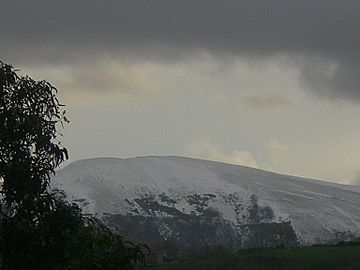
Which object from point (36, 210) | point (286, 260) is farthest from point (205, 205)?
point (36, 210)

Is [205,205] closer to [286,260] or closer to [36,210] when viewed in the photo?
[286,260]

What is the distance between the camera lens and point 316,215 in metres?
168

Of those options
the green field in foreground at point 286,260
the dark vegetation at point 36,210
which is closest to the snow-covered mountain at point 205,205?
the green field in foreground at point 286,260

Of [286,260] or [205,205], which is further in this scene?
[205,205]

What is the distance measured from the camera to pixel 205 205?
17175 cm

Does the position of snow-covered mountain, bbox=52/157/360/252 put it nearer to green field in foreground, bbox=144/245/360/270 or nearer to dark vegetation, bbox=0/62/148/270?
green field in foreground, bbox=144/245/360/270

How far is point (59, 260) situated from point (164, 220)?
158304 mm

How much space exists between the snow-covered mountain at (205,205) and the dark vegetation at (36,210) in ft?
466

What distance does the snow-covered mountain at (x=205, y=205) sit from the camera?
162750 millimetres

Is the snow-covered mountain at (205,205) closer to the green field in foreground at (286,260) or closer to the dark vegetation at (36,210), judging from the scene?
the green field in foreground at (286,260)

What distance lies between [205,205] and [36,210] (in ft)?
519

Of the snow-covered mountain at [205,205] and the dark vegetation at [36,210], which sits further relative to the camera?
the snow-covered mountain at [205,205]

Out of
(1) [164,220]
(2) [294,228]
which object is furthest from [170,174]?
(2) [294,228]

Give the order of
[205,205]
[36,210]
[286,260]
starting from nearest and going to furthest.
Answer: [36,210] < [286,260] < [205,205]
